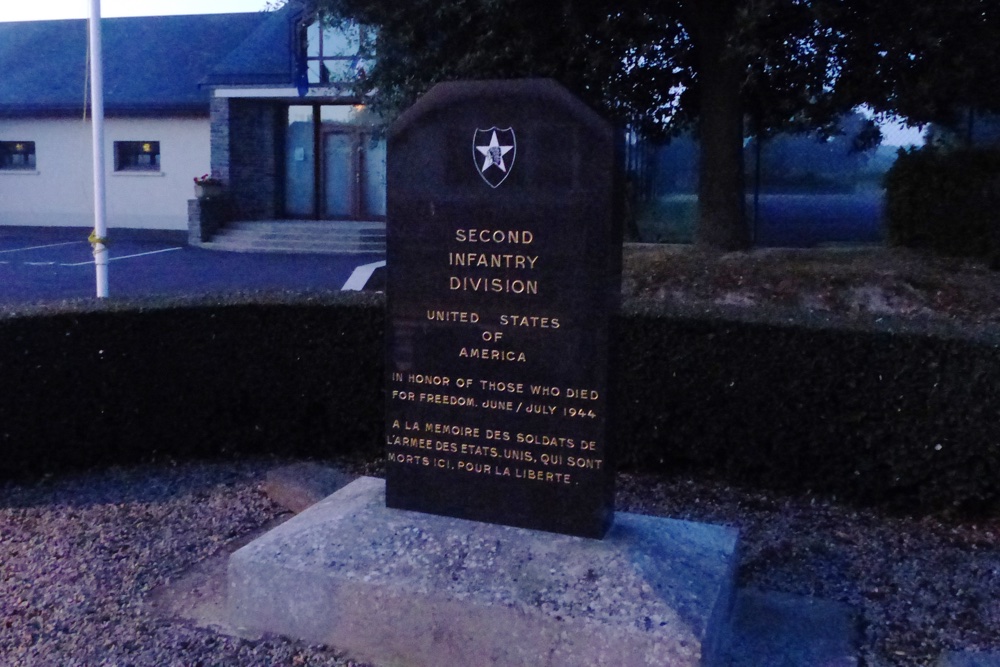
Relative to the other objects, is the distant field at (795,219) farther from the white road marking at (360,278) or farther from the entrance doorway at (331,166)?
the entrance doorway at (331,166)

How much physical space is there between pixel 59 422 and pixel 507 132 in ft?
11.9

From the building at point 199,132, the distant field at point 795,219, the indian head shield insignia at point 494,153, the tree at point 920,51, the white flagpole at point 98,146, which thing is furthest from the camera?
the building at point 199,132

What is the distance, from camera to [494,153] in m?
4.32

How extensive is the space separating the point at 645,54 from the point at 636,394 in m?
5.57

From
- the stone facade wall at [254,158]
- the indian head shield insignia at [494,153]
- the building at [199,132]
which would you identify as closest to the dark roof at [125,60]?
the building at [199,132]

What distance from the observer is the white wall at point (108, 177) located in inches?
965

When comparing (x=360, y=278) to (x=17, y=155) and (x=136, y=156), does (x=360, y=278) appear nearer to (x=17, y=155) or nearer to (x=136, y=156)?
(x=136, y=156)

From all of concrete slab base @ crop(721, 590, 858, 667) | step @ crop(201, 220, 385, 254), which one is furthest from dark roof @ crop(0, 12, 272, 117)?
concrete slab base @ crop(721, 590, 858, 667)

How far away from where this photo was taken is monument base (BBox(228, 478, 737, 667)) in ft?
12.3

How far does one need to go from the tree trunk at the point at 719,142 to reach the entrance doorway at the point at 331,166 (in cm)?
1298

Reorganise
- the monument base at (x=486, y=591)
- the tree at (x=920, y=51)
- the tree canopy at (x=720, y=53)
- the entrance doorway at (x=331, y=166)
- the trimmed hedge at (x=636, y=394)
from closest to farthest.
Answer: the monument base at (x=486, y=591) → the trimmed hedge at (x=636, y=394) → the tree at (x=920, y=51) → the tree canopy at (x=720, y=53) → the entrance doorway at (x=331, y=166)

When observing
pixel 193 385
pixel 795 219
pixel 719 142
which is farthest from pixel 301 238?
pixel 193 385

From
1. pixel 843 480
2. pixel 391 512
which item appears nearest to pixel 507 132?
pixel 391 512

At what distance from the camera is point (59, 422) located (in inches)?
249
